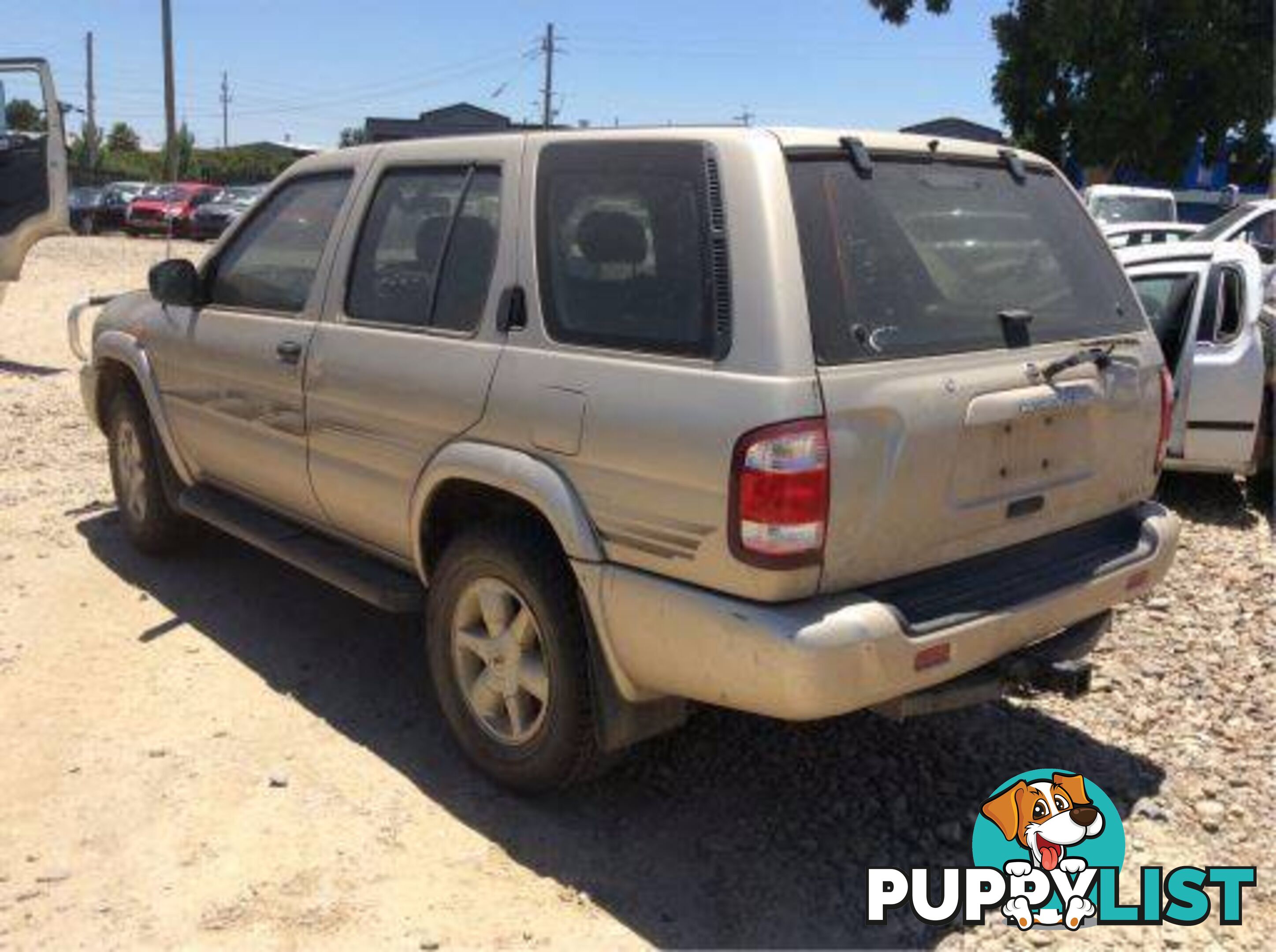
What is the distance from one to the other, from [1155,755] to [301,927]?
2.71 m

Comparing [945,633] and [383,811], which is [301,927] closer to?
[383,811]

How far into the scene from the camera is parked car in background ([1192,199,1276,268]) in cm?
1277

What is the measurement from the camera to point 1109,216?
1941 centimetres

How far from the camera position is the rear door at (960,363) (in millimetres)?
2982

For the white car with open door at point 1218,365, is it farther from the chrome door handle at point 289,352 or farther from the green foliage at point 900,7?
the green foliage at point 900,7

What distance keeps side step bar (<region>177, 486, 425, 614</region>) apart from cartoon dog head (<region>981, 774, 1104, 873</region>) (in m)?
1.90

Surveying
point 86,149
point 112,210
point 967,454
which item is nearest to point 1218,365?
point 967,454

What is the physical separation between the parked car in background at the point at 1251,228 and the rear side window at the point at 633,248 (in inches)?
424

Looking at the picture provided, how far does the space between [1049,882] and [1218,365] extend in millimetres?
4468

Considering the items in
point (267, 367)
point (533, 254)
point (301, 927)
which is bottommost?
point (301, 927)

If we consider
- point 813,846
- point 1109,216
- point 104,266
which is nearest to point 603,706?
point 813,846

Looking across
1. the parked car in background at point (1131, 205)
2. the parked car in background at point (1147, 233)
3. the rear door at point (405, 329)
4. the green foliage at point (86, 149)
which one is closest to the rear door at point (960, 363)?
the rear door at point (405, 329)

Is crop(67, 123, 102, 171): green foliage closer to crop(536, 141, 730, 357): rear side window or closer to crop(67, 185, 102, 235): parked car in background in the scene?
crop(67, 185, 102, 235): parked car in background

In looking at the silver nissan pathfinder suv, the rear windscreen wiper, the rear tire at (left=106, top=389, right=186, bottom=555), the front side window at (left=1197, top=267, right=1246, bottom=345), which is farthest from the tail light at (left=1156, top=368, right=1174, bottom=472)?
the rear tire at (left=106, top=389, right=186, bottom=555)
